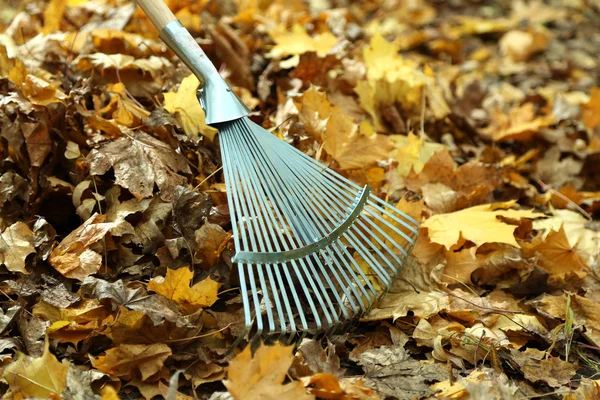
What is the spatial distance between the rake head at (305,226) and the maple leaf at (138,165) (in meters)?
0.17

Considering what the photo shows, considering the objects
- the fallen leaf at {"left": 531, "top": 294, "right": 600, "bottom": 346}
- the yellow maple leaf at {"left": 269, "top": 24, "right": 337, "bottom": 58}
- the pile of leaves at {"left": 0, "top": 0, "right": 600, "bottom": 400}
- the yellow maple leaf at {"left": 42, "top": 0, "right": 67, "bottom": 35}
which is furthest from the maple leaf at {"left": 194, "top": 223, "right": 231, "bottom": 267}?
the yellow maple leaf at {"left": 42, "top": 0, "right": 67, "bottom": 35}

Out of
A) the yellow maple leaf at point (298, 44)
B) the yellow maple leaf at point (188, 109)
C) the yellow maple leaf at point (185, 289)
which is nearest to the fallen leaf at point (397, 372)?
the yellow maple leaf at point (185, 289)

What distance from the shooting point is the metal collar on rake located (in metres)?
1.48

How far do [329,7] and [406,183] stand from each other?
6.12ft

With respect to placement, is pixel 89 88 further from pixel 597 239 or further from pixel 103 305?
pixel 597 239

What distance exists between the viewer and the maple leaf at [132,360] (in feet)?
4.52

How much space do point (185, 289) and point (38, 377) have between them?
37cm

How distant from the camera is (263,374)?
1243mm

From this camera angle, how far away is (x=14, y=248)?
155 cm

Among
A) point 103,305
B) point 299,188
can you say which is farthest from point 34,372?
point 299,188

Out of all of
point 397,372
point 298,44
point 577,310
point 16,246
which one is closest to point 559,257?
point 577,310

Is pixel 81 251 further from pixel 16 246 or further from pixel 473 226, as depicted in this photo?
pixel 473 226

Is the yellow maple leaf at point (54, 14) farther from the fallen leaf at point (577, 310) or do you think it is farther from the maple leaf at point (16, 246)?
the fallen leaf at point (577, 310)

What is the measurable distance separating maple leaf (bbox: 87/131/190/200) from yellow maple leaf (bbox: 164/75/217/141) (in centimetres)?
16
